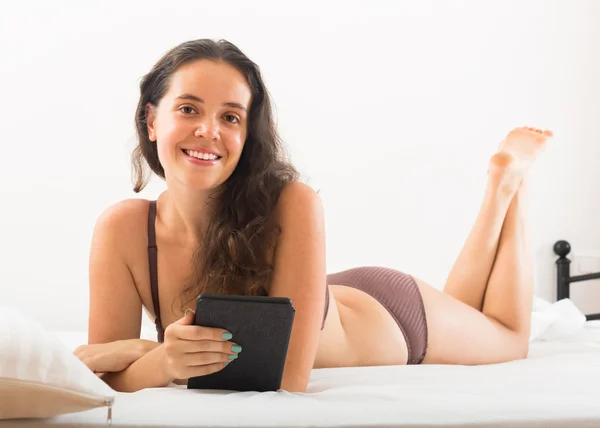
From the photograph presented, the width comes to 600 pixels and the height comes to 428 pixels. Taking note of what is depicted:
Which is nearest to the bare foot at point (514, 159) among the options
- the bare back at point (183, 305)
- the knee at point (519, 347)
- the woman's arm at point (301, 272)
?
the knee at point (519, 347)

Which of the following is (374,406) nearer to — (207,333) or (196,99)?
(207,333)

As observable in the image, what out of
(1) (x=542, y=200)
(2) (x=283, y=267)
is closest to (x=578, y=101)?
(1) (x=542, y=200)

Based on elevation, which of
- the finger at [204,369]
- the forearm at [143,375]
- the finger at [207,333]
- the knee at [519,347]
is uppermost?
the finger at [207,333]

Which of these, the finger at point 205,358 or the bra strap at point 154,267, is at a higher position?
the bra strap at point 154,267

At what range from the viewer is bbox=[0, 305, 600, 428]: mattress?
3.52 feet

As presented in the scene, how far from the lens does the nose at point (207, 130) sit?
4.74ft

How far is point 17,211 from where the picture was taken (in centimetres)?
321

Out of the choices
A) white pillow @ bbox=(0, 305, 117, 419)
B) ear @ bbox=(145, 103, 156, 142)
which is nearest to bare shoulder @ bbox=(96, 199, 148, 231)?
ear @ bbox=(145, 103, 156, 142)

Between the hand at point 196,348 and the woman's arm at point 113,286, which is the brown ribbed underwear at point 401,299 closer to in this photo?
the woman's arm at point 113,286

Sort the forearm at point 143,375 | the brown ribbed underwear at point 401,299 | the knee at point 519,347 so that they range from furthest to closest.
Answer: the knee at point 519,347, the brown ribbed underwear at point 401,299, the forearm at point 143,375

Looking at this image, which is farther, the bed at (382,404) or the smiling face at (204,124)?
the smiling face at (204,124)

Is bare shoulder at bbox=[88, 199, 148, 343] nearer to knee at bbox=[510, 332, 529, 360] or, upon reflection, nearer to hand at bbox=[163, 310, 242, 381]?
hand at bbox=[163, 310, 242, 381]

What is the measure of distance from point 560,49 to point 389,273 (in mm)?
2182

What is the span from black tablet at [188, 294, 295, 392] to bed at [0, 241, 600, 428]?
0.09 feet
